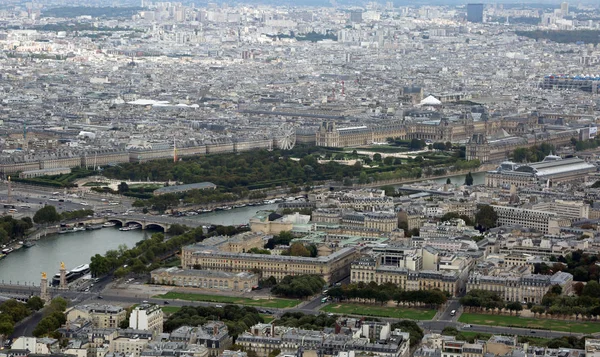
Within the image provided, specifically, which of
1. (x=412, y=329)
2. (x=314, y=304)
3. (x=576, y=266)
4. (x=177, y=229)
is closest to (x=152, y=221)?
(x=177, y=229)

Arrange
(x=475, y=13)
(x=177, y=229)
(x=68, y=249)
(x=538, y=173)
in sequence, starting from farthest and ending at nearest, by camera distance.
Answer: (x=475, y=13)
(x=538, y=173)
(x=177, y=229)
(x=68, y=249)

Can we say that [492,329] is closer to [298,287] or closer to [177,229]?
[298,287]

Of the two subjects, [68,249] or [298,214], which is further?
[298,214]

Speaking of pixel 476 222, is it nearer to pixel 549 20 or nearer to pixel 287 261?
pixel 287 261

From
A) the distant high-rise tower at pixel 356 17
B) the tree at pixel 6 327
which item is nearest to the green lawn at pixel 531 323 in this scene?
the tree at pixel 6 327

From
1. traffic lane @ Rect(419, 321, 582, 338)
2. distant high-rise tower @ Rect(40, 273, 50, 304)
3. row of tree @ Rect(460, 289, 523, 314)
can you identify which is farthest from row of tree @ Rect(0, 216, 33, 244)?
traffic lane @ Rect(419, 321, 582, 338)

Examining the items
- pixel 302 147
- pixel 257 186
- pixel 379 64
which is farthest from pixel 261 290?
pixel 379 64

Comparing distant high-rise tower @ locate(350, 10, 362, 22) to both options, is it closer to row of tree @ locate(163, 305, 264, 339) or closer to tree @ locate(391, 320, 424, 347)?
row of tree @ locate(163, 305, 264, 339)
